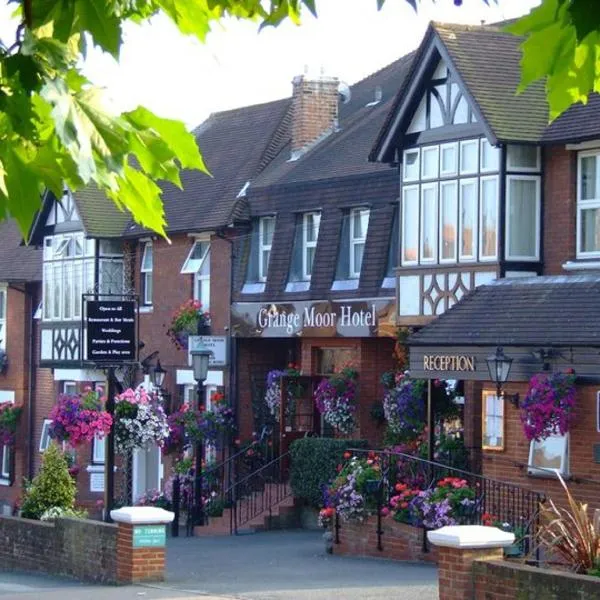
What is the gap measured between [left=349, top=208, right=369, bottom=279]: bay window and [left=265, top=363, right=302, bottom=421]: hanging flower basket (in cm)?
264

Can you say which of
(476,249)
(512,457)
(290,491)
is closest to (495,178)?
(476,249)

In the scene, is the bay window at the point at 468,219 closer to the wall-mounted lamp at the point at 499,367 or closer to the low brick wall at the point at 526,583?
the wall-mounted lamp at the point at 499,367

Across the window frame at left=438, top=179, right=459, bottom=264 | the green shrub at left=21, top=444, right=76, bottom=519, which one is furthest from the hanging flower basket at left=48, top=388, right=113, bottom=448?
the window frame at left=438, top=179, right=459, bottom=264

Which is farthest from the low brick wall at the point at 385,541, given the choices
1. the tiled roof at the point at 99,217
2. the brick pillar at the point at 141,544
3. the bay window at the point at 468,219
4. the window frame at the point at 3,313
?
the window frame at the point at 3,313

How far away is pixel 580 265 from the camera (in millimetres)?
24078

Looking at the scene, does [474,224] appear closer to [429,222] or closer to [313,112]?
[429,222]

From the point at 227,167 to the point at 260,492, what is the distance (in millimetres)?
8582

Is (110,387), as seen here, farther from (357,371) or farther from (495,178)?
(495,178)

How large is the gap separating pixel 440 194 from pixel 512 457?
5.11 m

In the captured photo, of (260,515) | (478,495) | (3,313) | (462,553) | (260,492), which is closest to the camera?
(462,553)

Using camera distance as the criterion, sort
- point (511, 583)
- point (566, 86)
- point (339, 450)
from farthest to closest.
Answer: point (339, 450) < point (511, 583) < point (566, 86)

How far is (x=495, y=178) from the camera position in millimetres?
24938

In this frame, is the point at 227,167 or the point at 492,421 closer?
the point at 492,421

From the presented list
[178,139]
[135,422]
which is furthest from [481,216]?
[178,139]
